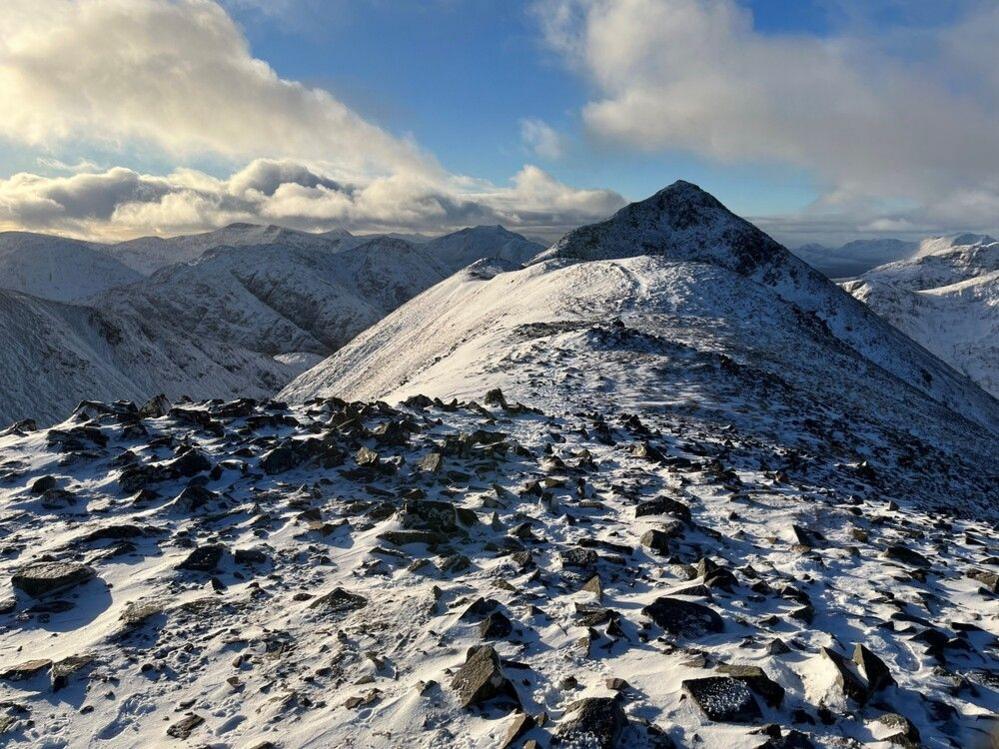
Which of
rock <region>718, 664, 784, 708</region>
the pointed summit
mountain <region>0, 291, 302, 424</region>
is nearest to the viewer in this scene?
rock <region>718, 664, 784, 708</region>

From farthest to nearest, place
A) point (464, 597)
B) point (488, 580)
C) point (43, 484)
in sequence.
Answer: point (43, 484) < point (488, 580) < point (464, 597)

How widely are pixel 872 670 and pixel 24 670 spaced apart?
948cm

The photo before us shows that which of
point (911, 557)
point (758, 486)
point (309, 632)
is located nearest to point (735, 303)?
point (758, 486)

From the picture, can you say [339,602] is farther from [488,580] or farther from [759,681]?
[759,681]

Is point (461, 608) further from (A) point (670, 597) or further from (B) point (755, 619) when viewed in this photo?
(B) point (755, 619)

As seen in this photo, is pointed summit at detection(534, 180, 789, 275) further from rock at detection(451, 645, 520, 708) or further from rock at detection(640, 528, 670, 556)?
rock at detection(451, 645, 520, 708)

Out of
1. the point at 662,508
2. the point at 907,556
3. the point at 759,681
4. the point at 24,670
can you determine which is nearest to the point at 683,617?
the point at 759,681

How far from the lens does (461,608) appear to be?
7.84 meters

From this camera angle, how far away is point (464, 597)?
8.17 m

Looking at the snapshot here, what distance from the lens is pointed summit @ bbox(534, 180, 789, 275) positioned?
3629 inches

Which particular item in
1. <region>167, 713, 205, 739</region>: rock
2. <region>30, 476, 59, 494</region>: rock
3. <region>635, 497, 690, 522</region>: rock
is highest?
<region>30, 476, 59, 494</region>: rock

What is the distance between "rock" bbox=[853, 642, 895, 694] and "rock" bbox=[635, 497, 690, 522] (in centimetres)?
453

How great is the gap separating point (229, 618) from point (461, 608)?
3193mm

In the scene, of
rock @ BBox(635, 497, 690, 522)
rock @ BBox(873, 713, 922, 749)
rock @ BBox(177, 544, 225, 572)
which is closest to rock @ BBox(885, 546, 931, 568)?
rock @ BBox(635, 497, 690, 522)
